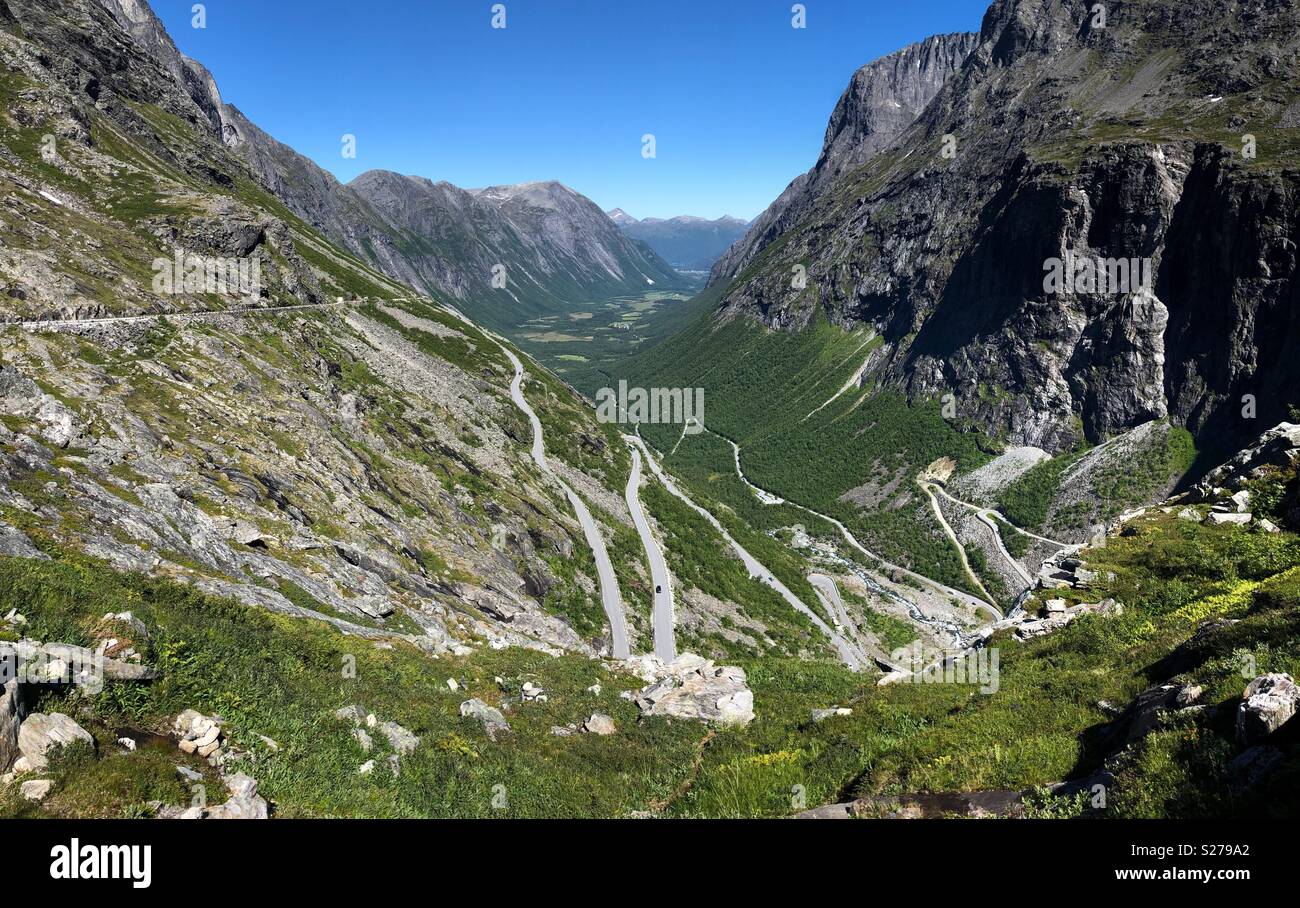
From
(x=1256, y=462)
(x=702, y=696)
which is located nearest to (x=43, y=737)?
(x=702, y=696)

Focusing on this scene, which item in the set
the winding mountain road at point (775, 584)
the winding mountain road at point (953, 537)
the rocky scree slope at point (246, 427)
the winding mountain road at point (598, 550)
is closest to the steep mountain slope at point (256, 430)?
the rocky scree slope at point (246, 427)

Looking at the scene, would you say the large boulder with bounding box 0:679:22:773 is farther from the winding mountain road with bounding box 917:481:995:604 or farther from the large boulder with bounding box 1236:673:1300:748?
the winding mountain road with bounding box 917:481:995:604

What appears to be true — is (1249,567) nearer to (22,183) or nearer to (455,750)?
(455,750)

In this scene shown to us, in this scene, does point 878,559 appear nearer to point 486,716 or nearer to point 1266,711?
point 486,716

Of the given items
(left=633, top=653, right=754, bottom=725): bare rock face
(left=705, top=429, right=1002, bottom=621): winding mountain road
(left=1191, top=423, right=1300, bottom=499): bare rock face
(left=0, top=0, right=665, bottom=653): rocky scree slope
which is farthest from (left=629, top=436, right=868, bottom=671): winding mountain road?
(left=633, top=653, right=754, bottom=725): bare rock face

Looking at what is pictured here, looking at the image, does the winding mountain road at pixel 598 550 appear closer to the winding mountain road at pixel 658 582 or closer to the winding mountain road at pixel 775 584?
the winding mountain road at pixel 658 582

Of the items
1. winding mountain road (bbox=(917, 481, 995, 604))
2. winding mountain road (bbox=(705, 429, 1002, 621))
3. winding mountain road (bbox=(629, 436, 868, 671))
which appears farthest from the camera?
winding mountain road (bbox=(917, 481, 995, 604))
